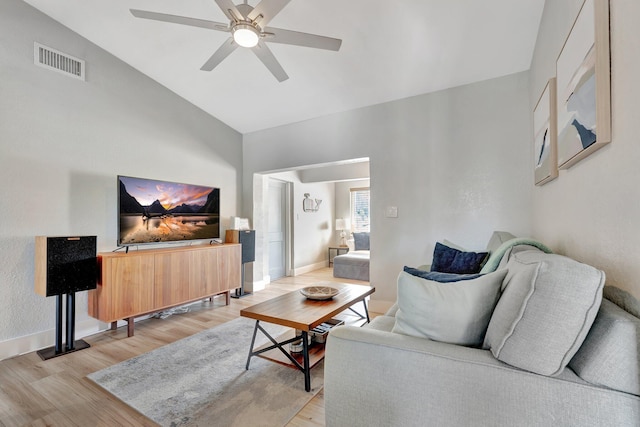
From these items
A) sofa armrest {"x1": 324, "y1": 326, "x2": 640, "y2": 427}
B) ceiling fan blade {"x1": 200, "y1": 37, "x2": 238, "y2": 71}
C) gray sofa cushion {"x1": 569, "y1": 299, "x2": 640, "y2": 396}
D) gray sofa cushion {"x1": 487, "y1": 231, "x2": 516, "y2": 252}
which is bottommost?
sofa armrest {"x1": 324, "y1": 326, "x2": 640, "y2": 427}

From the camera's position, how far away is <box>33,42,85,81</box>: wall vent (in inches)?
104

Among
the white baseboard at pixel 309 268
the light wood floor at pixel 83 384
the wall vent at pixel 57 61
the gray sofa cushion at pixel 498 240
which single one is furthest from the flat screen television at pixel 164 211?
the gray sofa cushion at pixel 498 240

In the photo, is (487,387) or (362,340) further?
Answer: (362,340)

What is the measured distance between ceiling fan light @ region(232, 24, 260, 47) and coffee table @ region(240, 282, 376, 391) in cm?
191

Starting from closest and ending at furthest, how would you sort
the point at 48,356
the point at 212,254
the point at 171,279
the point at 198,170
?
1. the point at 48,356
2. the point at 171,279
3. the point at 212,254
4. the point at 198,170

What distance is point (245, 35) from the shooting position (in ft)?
6.33

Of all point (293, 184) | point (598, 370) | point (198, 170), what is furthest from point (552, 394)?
point (293, 184)

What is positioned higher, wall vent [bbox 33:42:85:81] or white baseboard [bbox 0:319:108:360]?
wall vent [bbox 33:42:85:81]

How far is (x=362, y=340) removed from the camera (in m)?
1.13

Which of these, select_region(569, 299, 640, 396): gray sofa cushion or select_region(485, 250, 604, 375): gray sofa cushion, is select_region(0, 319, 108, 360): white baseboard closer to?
select_region(485, 250, 604, 375): gray sofa cushion

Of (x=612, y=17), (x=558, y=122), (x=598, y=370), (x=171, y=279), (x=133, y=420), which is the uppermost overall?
(x=612, y=17)

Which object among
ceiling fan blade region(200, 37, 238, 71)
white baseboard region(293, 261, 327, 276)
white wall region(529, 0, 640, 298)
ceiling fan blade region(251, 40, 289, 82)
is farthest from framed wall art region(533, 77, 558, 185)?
white baseboard region(293, 261, 327, 276)

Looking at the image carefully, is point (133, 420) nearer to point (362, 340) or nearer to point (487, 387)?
point (362, 340)

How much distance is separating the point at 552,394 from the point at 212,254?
3.51 metres
